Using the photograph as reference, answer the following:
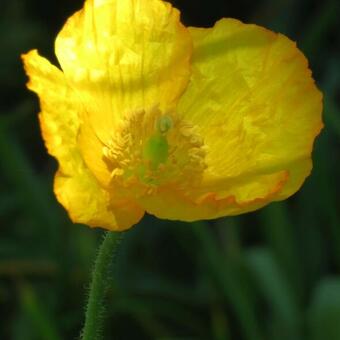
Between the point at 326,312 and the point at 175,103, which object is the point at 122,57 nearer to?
the point at 175,103

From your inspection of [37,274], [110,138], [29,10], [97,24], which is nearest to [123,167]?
[110,138]

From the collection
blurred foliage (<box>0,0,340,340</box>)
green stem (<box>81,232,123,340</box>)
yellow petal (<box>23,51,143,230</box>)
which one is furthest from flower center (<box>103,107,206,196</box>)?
blurred foliage (<box>0,0,340,340</box>)

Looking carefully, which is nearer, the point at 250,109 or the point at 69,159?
the point at 69,159

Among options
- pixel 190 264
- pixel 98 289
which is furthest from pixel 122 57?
pixel 190 264

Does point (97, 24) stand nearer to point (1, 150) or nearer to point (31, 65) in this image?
point (31, 65)

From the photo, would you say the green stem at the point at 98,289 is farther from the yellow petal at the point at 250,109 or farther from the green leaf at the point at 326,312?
the green leaf at the point at 326,312

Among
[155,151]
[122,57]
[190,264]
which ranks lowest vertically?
[190,264]

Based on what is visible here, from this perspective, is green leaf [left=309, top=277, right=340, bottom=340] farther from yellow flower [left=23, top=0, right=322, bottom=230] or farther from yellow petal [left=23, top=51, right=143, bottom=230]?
yellow petal [left=23, top=51, right=143, bottom=230]

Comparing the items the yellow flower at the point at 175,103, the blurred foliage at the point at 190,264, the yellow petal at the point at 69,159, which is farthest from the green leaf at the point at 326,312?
the yellow petal at the point at 69,159
